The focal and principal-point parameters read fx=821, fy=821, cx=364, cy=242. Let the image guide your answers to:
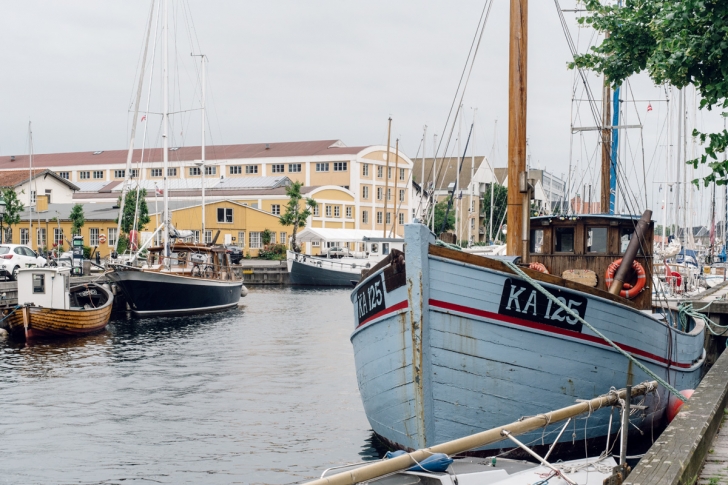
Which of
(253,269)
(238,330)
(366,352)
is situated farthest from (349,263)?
(366,352)

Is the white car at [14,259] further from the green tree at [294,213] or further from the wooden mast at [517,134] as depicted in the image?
the green tree at [294,213]

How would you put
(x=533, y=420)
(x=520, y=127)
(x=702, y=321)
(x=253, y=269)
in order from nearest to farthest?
1. (x=533, y=420)
2. (x=520, y=127)
3. (x=702, y=321)
4. (x=253, y=269)

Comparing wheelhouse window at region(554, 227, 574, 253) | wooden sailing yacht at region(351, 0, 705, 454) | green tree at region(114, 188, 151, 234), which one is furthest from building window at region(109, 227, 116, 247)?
wooden sailing yacht at region(351, 0, 705, 454)

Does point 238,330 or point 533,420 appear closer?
point 533,420

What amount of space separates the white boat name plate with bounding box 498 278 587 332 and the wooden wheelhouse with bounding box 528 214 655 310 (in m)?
3.36

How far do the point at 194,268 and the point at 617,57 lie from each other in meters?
30.7

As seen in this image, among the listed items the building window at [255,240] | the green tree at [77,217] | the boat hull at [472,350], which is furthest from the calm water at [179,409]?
the building window at [255,240]

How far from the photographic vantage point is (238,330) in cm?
3394

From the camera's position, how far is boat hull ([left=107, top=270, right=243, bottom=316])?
1506 inches

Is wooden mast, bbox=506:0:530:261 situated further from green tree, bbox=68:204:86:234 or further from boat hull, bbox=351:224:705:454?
green tree, bbox=68:204:86:234

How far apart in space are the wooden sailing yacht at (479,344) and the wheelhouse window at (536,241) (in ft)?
7.79

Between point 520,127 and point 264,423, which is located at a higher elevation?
point 520,127

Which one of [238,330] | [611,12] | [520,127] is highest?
[611,12]

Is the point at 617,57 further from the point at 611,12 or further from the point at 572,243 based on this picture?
the point at 572,243
